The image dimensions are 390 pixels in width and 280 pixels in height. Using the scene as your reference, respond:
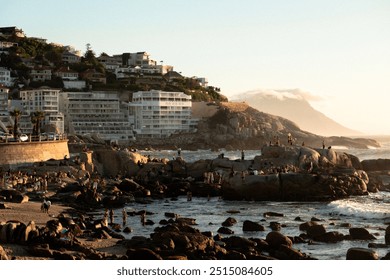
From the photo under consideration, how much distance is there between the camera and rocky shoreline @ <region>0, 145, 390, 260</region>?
75.5 ft

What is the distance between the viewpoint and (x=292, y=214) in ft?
123

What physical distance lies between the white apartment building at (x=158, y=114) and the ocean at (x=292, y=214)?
313 feet

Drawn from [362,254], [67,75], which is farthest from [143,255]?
[67,75]

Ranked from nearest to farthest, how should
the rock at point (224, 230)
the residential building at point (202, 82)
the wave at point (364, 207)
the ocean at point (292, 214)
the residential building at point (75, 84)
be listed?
the ocean at point (292, 214) < the rock at point (224, 230) < the wave at point (364, 207) < the residential building at point (75, 84) < the residential building at point (202, 82)

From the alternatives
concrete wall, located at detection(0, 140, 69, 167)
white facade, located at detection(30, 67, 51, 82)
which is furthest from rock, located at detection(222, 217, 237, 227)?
white facade, located at detection(30, 67, 51, 82)

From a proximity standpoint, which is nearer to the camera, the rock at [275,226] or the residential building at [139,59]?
the rock at [275,226]

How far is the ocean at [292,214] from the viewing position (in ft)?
89.9

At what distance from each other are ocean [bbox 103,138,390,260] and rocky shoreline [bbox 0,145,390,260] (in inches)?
26.3

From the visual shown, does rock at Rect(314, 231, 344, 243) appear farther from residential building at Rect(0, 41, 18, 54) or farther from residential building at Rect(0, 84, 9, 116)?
residential building at Rect(0, 41, 18, 54)

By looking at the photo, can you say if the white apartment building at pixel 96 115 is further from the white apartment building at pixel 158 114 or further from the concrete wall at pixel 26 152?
the concrete wall at pixel 26 152

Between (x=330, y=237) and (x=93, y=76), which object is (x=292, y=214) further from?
(x=93, y=76)

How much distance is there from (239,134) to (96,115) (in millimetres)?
32244

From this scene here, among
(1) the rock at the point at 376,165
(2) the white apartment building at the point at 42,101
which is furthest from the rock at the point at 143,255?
(2) the white apartment building at the point at 42,101
